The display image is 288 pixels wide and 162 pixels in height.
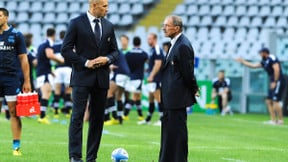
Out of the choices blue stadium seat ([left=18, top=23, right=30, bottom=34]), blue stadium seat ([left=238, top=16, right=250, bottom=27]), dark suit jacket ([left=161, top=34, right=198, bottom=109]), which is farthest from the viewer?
blue stadium seat ([left=238, top=16, right=250, bottom=27])

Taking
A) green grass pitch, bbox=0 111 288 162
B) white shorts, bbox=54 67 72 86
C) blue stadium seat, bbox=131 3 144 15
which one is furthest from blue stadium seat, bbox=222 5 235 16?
green grass pitch, bbox=0 111 288 162

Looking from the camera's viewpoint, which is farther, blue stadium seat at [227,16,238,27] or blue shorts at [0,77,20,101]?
blue stadium seat at [227,16,238,27]

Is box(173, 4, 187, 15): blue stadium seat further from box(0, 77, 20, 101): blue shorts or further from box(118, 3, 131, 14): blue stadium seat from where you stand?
box(0, 77, 20, 101): blue shorts

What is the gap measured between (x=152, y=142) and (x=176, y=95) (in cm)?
539

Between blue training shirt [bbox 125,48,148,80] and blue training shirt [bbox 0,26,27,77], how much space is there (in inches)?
412

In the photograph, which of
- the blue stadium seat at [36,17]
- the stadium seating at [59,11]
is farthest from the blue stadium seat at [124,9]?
the blue stadium seat at [36,17]

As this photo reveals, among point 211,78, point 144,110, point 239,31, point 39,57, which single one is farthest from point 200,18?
point 39,57

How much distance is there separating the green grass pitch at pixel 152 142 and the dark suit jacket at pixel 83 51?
1.36 meters

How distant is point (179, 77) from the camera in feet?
36.8

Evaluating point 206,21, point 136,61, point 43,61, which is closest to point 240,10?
point 206,21

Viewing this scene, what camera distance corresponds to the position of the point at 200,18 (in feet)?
130

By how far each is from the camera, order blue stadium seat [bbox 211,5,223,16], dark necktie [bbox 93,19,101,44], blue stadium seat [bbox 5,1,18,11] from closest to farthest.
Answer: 1. dark necktie [bbox 93,19,101,44]
2. blue stadium seat [bbox 211,5,223,16]
3. blue stadium seat [bbox 5,1,18,11]

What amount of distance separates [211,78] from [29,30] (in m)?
9.05

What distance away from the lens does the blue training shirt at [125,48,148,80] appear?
933 inches
